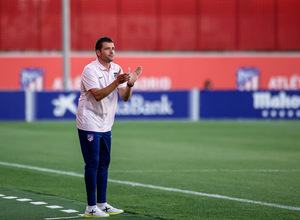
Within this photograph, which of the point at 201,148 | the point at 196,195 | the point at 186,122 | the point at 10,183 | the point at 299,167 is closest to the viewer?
the point at 196,195

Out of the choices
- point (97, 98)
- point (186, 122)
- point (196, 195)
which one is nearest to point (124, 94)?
point (97, 98)

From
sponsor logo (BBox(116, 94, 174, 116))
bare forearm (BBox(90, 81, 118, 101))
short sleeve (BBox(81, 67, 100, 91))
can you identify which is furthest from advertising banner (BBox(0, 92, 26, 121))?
bare forearm (BBox(90, 81, 118, 101))

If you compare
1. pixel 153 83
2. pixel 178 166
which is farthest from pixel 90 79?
pixel 153 83

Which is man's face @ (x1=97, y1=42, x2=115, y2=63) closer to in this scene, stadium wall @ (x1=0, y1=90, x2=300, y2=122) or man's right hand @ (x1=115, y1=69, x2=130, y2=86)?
man's right hand @ (x1=115, y1=69, x2=130, y2=86)

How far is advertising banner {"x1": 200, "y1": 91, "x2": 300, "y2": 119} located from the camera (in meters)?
26.7

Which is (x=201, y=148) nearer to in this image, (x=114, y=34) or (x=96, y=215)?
(x=96, y=215)

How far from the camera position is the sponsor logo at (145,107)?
1033 inches

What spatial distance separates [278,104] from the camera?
2684 centimetres

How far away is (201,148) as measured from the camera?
16.9m

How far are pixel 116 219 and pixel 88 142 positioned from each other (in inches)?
35.6

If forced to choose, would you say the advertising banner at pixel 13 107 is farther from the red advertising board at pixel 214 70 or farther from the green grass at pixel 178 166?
the red advertising board at pixel 214 70

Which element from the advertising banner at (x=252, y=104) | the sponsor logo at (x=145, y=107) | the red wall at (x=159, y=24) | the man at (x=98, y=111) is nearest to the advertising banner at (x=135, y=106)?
the sponsor logo at (x=145, y=107)

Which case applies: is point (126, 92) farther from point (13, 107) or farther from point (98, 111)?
point (13, 107)

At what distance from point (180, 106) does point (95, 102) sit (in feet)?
61.4
